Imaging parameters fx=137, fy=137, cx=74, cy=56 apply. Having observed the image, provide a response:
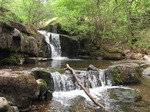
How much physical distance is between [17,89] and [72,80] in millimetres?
3548

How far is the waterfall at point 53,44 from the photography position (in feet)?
58.2

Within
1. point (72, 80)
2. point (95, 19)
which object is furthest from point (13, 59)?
point (95, 19)

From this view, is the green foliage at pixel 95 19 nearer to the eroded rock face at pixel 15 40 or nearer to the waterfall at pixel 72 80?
the eroded rock face at pixel 15 40

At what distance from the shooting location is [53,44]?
61.0 ft

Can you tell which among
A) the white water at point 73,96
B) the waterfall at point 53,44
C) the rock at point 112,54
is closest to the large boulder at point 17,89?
the white water at point 73,96

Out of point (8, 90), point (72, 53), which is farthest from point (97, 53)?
point (8, 90)

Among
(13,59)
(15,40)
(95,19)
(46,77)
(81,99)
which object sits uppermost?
(95,19)

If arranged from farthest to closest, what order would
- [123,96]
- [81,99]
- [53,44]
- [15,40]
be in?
[53,44]
[15,40]
[123,96]
[81,99]

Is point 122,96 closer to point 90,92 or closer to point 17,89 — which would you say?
point 90,92

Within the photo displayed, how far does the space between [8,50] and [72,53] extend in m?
11.6

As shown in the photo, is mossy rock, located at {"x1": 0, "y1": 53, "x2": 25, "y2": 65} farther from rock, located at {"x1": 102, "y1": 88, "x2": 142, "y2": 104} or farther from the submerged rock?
rock, located at {"x1": 102, "y1": 88, "x2": 142, "y2": 104}

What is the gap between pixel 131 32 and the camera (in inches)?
747

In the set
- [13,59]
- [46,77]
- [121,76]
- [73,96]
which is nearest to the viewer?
[73,96]

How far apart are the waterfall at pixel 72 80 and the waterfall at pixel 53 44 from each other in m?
9.92
